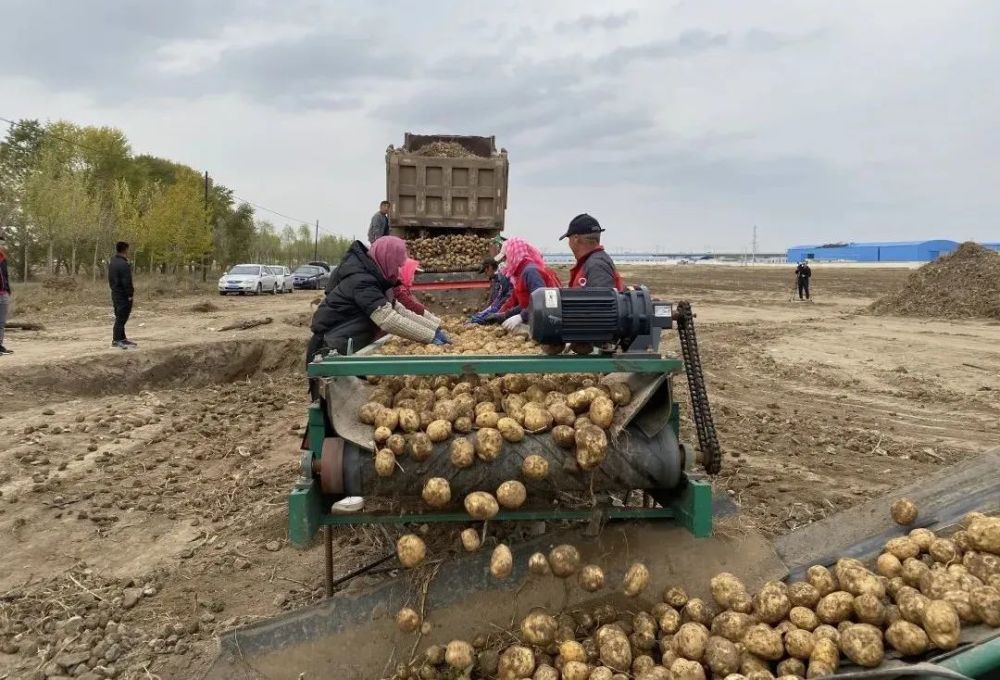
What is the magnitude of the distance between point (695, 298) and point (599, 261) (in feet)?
85.8

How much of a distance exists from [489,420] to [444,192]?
843 centimetres

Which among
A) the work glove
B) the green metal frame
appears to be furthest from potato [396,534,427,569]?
the work glove

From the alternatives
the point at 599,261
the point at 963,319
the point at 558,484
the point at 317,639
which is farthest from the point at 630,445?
the point at 963,319

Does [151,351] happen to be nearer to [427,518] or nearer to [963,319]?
[427,518]

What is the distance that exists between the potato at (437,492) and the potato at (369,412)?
40 cm

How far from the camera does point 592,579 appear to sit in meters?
2.66

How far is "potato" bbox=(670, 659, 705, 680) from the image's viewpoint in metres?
2.27

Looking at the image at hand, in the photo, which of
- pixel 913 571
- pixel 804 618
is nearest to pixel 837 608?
pixel 804 618

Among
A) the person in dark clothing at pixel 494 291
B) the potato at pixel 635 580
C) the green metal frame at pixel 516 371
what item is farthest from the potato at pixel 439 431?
the person in dark clothing at pixel 494 291

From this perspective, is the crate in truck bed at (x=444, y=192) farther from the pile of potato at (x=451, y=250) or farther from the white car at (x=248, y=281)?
the white car at (x=248, y=281)

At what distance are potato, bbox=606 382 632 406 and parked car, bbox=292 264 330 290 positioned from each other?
33.5 metres

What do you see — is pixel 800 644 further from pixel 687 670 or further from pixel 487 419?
pixel 487 419

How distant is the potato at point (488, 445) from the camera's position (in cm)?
263

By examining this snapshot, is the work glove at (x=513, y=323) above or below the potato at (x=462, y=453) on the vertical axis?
above
